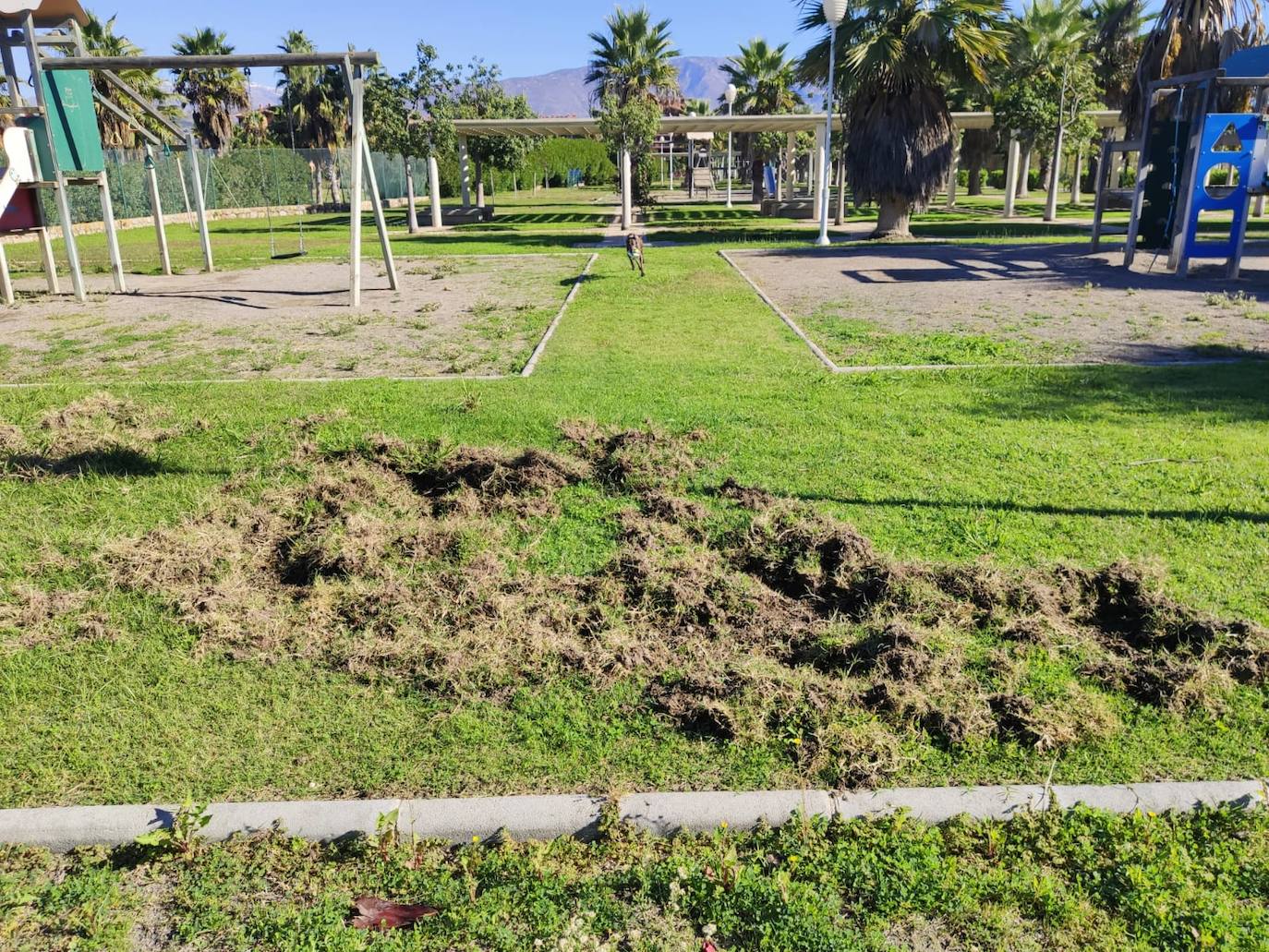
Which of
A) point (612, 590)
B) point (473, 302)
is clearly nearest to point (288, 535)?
point (612, 590)

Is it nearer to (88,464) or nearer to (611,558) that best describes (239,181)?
(88,464)

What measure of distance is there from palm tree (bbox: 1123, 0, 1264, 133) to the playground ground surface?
66.8 ft

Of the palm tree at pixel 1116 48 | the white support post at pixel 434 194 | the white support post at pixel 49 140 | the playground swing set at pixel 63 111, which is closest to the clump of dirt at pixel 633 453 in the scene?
the playground swing set at pixel 63 111

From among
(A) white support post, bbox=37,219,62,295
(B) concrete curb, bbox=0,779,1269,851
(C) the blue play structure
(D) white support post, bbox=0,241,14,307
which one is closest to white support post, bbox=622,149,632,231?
(C) the blue play structure

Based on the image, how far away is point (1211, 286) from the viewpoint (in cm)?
1370

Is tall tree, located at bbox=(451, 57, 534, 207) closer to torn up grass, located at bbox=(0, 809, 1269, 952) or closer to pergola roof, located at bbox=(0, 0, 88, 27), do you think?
pergola roof, located at bbox=(0, 0, 88, 27)

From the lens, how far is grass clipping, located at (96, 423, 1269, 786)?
342 cm

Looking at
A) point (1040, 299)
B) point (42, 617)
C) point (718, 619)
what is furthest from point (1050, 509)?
point (1040, 299)

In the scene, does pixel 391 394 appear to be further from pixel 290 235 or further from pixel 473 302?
pixel 290 235

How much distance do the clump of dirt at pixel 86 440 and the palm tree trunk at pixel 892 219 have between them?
63.3ft

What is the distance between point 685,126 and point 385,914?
27478 millimetres

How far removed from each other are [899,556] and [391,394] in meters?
4.83

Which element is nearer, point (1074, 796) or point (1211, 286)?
point (1074, 796)

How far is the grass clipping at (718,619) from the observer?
11.2ft
